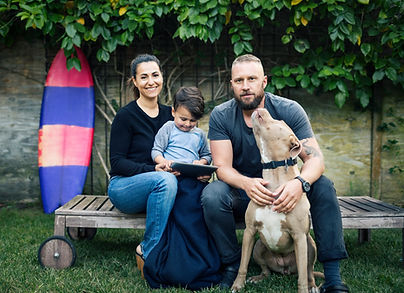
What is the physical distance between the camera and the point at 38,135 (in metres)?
4.80

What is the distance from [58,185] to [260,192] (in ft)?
9.42

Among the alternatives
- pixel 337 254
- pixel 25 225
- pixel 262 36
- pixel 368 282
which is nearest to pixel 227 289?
pixel 337 254

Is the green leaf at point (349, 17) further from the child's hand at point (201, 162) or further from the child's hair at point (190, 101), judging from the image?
the child's hand at point (201, 162)

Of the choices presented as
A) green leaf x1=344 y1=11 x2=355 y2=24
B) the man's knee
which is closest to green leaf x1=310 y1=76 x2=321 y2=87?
green leaf x1=344 y1=11 x2=355 y2=24

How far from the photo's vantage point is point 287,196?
7.52 feet

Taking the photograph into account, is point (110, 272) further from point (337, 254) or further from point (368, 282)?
point (368, 282)

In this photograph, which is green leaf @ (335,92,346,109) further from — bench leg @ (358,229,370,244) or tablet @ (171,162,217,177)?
tablet @ (171,162,217,177)

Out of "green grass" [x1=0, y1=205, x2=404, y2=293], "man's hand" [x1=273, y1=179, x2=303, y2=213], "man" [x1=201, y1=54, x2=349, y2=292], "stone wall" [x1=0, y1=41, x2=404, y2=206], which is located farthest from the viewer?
"stone wall" [x1=0, y1=41, x2=404, y2=206]

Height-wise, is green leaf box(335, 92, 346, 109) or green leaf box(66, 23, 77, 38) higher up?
green leaf box(66, 23, 77, 38)

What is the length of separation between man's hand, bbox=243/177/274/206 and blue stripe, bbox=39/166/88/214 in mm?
2677

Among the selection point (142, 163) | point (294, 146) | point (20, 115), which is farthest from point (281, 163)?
point (20, 115)

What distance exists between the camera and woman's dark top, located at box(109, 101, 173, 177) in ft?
9.48

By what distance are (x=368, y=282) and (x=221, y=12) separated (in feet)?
9.00

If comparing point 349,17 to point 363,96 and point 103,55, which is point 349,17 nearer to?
point 363,96
